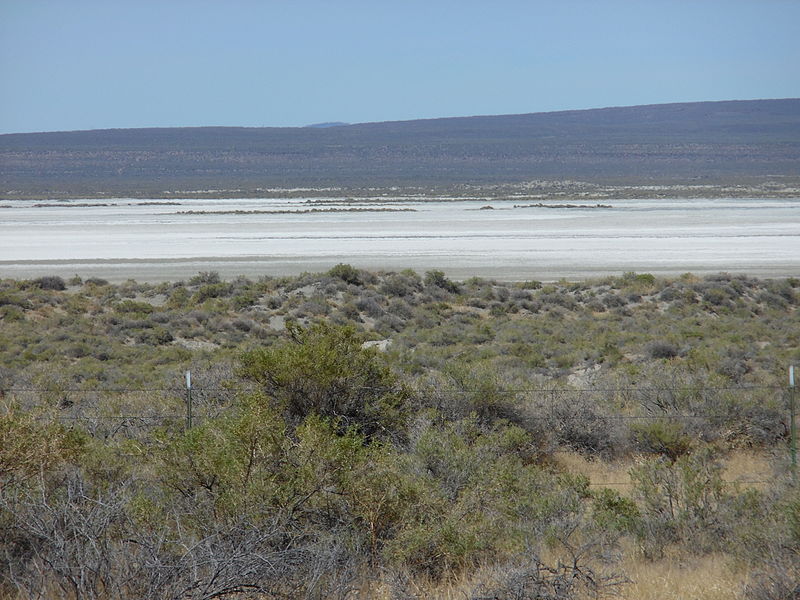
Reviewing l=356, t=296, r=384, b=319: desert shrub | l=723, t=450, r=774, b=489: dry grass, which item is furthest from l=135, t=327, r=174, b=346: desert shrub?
l=723, t=450, r=774, b=489: dry grass

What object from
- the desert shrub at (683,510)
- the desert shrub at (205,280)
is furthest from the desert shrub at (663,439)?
the desert shrub at (205,280)

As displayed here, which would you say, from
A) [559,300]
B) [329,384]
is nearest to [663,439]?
[329,384]

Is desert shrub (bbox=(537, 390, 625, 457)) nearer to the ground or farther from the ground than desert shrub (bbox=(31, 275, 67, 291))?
farther from the ground

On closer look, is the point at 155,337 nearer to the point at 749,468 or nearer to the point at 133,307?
the point at 133,307

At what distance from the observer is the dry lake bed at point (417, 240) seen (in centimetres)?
4234

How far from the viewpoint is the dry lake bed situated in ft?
139

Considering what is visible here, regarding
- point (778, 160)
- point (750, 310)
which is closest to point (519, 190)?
point (778, 160)

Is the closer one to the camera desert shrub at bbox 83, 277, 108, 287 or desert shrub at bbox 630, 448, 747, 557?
desert shrub at bbox 630, 448, 747, 557

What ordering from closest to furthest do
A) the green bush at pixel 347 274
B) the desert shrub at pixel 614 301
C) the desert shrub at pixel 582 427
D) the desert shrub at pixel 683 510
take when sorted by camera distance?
the desert shrub at pixel 683 510 → the desert shrub at pixel 582 427 → the desert shrub at pixel 614 301 → the green bush at pixel 347 274

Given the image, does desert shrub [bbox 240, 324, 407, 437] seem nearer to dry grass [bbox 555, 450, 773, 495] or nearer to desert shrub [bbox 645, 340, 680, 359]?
dry grass [bbox 555, 450, 773, 495]

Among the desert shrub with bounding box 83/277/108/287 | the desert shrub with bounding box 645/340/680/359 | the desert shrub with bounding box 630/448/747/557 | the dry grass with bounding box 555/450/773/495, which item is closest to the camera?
the desert shrub with bounding box 630/448/747/557

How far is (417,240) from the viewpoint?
5678cm

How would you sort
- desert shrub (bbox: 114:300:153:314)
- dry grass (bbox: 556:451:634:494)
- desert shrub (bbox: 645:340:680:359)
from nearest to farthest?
dry grass (bbox: 556:451:634:494), desert shrub (bbox: 645:340:680:359), desert shrub (bbox: 114:300:153:314)

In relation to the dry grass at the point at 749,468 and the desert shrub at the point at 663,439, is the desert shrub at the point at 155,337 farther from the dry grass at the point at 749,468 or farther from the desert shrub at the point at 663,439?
the dry grass at the point at 749,468
